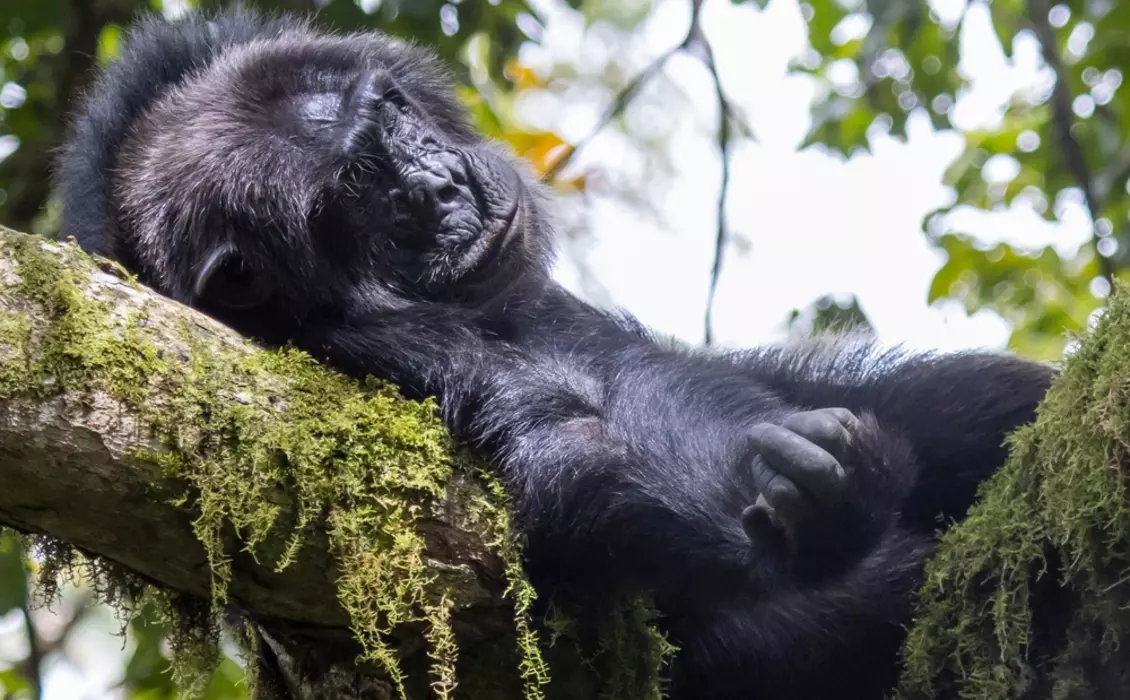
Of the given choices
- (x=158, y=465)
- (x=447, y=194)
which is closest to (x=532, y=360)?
(x=447, y=194)

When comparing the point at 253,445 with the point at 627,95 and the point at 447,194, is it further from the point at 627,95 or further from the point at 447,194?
the point at 627,95

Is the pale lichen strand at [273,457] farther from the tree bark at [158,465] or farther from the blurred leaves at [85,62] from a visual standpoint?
the blurred leaves at [85,62]

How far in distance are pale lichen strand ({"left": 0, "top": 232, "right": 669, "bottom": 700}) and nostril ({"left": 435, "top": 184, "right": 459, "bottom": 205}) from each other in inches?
35.3

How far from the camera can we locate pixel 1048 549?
75.5 inches

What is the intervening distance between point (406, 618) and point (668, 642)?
0.58m

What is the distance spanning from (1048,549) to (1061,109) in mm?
3249

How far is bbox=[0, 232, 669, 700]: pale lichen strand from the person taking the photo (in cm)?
180

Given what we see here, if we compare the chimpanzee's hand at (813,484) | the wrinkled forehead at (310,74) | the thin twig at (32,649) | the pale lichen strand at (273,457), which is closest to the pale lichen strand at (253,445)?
the pale lichen strand at (273,457)

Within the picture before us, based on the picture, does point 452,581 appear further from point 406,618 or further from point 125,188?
point 125,188

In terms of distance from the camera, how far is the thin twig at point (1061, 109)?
14.8 feet

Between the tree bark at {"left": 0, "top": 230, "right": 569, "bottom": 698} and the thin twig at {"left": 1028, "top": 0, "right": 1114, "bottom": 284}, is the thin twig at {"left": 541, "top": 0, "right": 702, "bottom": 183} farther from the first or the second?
the tree bark at {"left": 0, "top": 230, "right": 569, "bottom": 698}

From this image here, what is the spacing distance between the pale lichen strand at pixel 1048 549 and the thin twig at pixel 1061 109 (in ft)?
9.24

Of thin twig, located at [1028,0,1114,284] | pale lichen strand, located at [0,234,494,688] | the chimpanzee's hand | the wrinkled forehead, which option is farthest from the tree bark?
thin twig, located at [1028,0,1114,284]

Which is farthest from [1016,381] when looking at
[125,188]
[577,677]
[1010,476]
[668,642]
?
[125,188]
